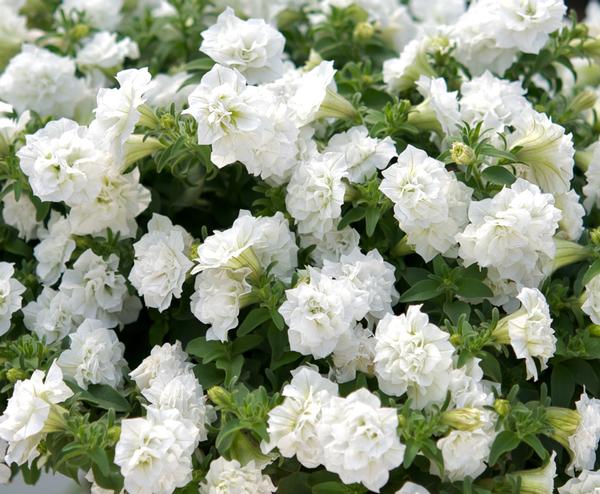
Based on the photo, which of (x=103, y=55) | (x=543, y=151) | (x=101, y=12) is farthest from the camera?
(x=101, y=12)

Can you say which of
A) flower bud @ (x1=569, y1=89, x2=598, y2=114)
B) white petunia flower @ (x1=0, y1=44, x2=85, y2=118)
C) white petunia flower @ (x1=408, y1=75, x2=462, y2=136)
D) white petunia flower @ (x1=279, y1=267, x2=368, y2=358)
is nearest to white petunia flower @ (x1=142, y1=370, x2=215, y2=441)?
white petunia flower @ (x1=279, y1=267, x2=368, y2=358)

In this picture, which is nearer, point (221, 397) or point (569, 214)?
point (221, 397)

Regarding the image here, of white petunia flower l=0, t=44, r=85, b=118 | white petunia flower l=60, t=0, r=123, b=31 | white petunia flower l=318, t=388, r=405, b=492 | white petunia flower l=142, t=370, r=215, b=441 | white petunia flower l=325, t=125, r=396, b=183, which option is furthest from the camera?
white petunia flower l=60, t=0, r=123, b=31

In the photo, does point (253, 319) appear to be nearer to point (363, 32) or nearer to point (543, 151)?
point (543, 151)

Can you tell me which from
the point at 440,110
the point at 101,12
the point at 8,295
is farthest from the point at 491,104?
the point at 101,12

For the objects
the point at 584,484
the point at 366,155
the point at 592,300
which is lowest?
the point at 584,484

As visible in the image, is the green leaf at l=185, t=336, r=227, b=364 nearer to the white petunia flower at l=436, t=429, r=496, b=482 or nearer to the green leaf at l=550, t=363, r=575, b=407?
the white petunia flower at l=436, t=429, r=496, b=482
